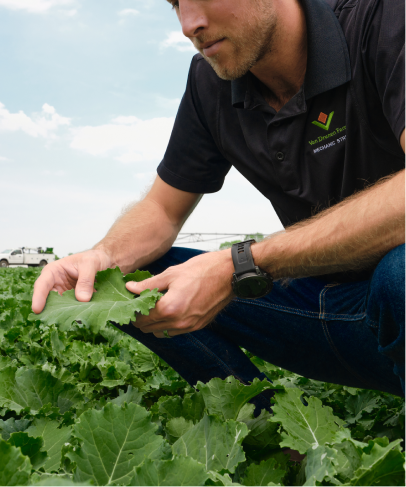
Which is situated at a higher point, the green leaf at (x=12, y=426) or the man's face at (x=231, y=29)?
the man's face at (x=231, y=29)

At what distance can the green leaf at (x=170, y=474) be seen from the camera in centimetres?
99

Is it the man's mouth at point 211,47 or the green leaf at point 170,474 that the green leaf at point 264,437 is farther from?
the man's mouth at point 211,47

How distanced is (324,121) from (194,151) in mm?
830

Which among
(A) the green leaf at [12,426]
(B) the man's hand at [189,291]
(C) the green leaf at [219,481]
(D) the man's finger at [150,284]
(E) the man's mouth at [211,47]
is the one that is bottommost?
(C) the green leaf at [219,481]

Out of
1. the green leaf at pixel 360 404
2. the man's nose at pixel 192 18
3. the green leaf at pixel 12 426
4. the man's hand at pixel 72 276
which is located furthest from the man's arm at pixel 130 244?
the green leaf at pixel 360 404

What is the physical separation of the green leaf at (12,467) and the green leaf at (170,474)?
229 millimetres

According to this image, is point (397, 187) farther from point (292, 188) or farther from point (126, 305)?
point (126, 305)

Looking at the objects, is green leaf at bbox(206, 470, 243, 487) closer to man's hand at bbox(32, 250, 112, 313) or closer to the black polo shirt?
man's hand at bbox(32, 250, 112, 313)

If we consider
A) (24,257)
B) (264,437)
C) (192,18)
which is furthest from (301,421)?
(24,257)

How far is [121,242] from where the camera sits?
225 centimetres

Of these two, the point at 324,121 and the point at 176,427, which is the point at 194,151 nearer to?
the point at 324,121

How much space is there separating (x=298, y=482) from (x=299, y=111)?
147 cm

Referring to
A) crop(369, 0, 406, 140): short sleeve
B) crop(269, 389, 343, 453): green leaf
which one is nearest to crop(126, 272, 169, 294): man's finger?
crop(269, 389, 343, 453): green leaf

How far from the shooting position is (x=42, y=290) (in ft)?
5.50
